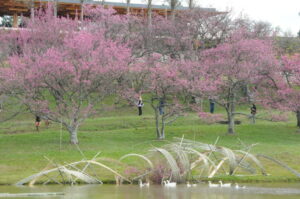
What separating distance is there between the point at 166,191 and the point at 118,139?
49.2 feet

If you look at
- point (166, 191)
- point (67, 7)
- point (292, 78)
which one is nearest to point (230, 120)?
point (292, 78)

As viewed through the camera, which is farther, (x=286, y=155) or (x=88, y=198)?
(x=286, y=155)

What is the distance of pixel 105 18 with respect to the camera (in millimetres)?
51406

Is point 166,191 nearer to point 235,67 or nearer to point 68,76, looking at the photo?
point 68,76

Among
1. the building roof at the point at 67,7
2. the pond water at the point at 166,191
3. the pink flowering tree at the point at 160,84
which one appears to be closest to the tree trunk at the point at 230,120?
the pink flowering tree at the point at 160,84

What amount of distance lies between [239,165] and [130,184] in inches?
179

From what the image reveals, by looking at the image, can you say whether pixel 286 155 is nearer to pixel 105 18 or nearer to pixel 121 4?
pixel 105 18

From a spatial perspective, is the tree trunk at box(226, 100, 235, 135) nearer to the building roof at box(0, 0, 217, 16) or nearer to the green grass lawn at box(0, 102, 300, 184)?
the green grass lawn at box(0, 102, 300, 184)

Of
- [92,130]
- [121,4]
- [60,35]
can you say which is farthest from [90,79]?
[121,4]

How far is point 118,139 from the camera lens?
3722 cm

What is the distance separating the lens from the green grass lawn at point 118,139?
28.7m

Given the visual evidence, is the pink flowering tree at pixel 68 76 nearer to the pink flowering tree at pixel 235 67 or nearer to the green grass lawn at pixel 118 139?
the green grass lawn at pixel 118 139

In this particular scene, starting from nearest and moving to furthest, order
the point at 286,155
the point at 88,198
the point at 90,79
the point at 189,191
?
the point at 88,198 → the point at 189,191 → the point at 286,155 → the point at 90,79

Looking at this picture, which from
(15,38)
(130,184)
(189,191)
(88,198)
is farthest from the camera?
(15,38)
